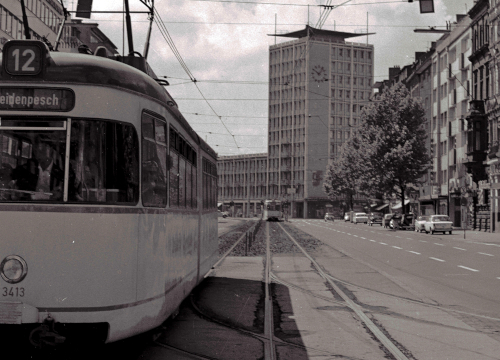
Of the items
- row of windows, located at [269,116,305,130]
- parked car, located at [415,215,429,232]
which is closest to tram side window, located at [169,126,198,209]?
parked car, located at [415,215,429,232]

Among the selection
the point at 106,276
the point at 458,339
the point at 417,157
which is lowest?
the point at 458,339

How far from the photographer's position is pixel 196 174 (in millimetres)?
10789

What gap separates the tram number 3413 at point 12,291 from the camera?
5.84 metres

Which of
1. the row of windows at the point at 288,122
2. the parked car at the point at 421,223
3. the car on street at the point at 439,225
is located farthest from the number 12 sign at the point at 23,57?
the row of windows at the point at 288,122

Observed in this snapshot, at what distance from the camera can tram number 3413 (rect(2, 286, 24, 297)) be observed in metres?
5.84

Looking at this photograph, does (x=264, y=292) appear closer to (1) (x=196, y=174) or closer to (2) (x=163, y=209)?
(1) (x=196, y=174)

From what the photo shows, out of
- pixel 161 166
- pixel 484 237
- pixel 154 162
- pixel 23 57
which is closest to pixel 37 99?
pixel 23 57

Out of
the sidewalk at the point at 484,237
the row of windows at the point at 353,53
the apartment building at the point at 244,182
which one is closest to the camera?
the sidewalk at the point at 484,237

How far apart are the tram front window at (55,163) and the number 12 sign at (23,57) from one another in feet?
1.45

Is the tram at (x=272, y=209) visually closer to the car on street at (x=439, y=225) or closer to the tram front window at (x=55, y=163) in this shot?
the car on street at (x=439, y=225)

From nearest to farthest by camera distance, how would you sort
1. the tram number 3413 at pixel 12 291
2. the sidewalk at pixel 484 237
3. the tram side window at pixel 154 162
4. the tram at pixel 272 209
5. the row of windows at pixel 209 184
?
the tram number 3413 at pixel 12 291, the tram side window at pixel 154 162, the row of windows at pixel 209 184, the sidewalk at pixel 484 237, the tram at pixel 272 209

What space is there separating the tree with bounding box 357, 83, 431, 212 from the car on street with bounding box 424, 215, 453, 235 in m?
12.7

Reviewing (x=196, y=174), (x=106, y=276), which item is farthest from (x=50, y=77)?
(x=196, y=174)

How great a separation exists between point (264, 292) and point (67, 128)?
25.7ft
